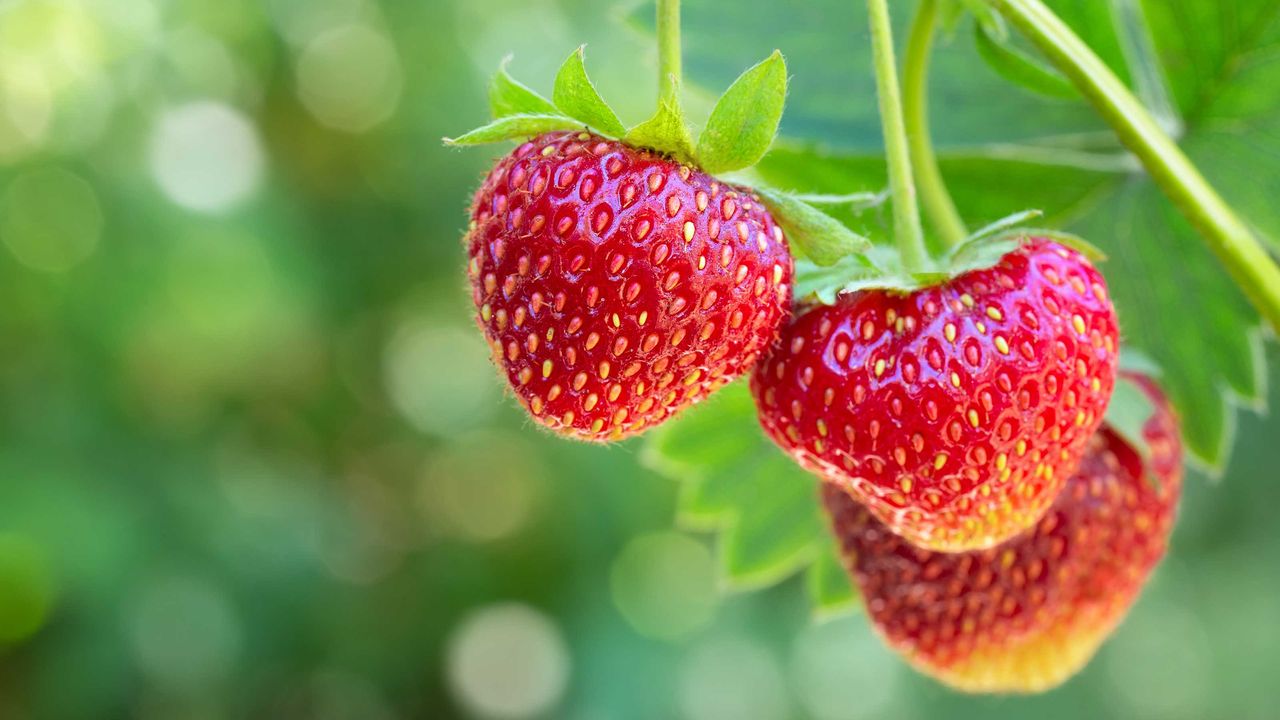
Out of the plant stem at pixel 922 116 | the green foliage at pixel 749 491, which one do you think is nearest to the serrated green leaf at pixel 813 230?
the plant stem at pixel 922 116

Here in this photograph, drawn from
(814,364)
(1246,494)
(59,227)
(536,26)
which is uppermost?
(814,364)

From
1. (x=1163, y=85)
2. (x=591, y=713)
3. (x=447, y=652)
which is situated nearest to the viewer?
(x=1163, y=85)

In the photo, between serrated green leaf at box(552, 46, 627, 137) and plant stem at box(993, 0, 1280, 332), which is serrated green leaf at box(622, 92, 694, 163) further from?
plant stem at box(993, 0, 1280, 332)

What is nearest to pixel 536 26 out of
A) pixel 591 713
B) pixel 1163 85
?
pixel 591 713

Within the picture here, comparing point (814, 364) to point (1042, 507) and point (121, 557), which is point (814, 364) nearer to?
point (1042, 507)

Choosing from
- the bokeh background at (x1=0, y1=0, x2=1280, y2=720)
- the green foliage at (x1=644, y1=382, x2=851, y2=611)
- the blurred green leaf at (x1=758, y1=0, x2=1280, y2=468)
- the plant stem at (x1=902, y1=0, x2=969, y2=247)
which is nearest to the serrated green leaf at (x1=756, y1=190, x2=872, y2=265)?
the plant stem at (x1=902, y1=0, x2=969, y2=247)
